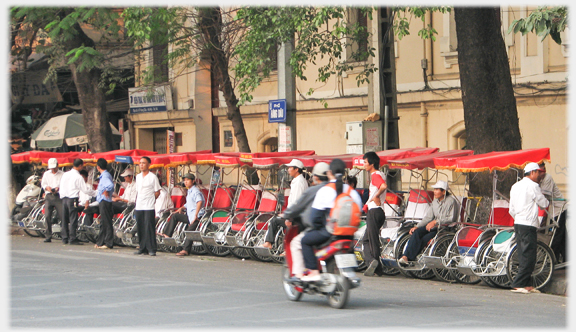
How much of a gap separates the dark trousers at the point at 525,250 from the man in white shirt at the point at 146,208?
706 centimetres

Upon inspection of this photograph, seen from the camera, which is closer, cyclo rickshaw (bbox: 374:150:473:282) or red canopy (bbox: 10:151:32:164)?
cyclo rickshaw (bbox: 374:150:473:282)

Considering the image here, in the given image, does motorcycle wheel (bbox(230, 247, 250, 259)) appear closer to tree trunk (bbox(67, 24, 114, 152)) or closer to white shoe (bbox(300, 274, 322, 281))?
white shoe (bbox(300, 274, 322, 281))

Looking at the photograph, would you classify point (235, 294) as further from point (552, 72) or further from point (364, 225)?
point (552, 72)

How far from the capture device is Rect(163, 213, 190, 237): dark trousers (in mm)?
14547

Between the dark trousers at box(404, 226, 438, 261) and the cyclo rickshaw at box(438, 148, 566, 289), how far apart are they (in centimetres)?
50

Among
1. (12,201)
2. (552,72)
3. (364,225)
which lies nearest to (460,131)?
(552,72)

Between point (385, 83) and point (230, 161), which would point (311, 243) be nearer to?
point (230, 161)

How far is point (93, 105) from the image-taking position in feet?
65.9

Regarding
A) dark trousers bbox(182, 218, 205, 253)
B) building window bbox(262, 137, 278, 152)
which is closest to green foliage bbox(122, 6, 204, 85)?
building window bbox(262, 137, 278, 152)

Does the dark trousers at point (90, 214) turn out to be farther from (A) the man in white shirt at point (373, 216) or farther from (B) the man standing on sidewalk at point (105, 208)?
(A) the man in white shirt at point (373, 216)

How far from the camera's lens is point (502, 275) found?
402 inches

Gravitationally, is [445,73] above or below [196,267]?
above

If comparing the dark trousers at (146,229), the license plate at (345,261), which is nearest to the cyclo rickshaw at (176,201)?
the dark trousers at (146,229)

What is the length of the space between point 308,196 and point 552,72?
991 centimetres
